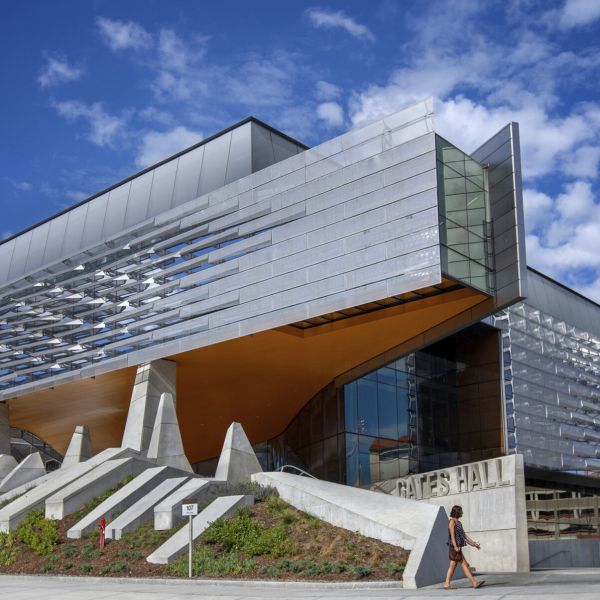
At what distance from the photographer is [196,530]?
65.0 ft

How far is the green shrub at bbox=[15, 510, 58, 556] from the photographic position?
857 inches

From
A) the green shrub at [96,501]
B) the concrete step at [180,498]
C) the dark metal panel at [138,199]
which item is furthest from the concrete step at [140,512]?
the dark metal panel at [138,199]

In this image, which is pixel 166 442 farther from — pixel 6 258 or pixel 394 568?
pixel 6 258

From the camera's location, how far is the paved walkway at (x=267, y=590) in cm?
1260

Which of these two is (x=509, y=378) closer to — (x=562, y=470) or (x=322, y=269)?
(x=562, y=470)

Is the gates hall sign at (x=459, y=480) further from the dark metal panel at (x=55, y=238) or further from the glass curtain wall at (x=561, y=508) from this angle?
the dark metal panel at (x=55, y=238)

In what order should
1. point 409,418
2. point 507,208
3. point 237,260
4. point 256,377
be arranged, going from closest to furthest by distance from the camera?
point 507,208, point 237,260, point 256,377, point 409,418

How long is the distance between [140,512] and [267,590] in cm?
794

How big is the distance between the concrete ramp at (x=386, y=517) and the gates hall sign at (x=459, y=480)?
3.08m

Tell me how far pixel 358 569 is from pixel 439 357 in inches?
958

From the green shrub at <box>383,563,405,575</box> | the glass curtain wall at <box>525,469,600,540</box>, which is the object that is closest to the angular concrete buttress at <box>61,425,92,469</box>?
the green shrub at <box>383,563,405,575</box>

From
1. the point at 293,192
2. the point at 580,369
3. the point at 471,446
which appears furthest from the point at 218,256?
the point at 580,369

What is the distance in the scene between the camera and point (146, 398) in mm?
34125

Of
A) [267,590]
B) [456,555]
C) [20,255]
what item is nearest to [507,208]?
[456,555]
